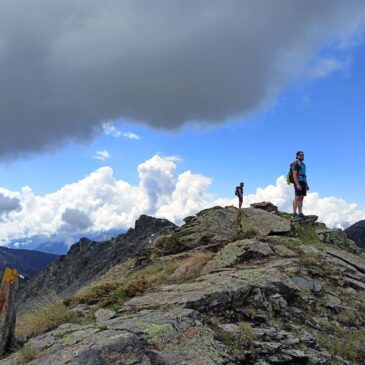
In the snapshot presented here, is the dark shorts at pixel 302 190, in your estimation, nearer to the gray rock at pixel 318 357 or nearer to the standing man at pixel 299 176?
the standing man at pixel 299 176

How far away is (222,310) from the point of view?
12.1m

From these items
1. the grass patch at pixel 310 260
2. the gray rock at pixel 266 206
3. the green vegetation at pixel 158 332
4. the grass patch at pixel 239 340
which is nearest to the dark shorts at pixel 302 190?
the gray rock at pixel 266 206

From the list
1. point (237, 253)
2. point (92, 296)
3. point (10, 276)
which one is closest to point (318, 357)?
point (237, 253)

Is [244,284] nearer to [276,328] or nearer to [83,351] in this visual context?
[276,328]

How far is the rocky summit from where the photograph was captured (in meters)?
9.56

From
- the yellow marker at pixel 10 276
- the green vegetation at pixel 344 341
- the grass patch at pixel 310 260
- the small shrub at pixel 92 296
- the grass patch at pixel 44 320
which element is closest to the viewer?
the green vegetation at pixel 344 341

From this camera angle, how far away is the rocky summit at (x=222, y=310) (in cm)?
956

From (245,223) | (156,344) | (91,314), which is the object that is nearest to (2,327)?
(91,314)

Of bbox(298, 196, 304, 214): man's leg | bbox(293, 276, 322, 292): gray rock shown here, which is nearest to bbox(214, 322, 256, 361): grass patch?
bbox(293, 276, 322, 292): gray rock

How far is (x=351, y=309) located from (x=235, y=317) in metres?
4.46

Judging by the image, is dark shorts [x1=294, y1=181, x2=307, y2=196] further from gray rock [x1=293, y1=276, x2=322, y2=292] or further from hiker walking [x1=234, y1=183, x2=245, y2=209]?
hiker walking [x1=234, y1=183, x2=245, y2=209]

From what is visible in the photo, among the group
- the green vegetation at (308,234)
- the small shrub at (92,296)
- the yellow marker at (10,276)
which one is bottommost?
the small shrub at (92,296)

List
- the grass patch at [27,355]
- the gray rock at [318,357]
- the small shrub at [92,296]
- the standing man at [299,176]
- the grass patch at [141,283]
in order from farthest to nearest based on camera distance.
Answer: the standing man at [299,176] < the small shrub at [92,296] < the grass patch at [141,283] < the gray rock at [318,357] < the grass patch at [27,355]

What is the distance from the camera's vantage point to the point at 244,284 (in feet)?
43.8
